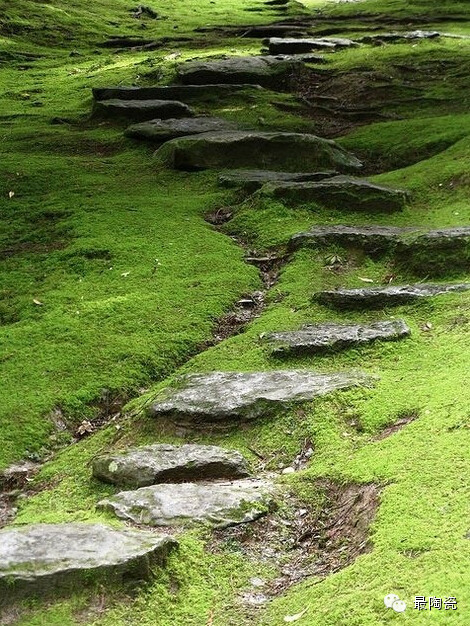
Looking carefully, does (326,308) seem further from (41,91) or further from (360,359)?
(41,91)

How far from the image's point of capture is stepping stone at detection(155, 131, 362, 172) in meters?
17.6

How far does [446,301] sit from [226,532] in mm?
5488

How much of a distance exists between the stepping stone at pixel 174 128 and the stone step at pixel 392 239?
7656mm

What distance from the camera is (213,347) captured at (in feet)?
33.7

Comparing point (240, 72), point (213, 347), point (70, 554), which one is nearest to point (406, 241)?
point (213, 347)

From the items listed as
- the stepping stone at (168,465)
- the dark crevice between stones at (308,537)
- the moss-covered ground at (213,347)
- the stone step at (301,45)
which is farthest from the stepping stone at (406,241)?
the stone step at (301,45)

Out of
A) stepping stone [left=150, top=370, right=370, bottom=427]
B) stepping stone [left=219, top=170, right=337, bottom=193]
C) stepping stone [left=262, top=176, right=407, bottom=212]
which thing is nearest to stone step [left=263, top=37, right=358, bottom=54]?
stepping stone [left=219, top=170, right=337, bottom=193]

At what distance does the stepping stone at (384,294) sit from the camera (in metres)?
10.4

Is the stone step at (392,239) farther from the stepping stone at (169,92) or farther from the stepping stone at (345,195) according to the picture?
the stepping stone at (169,92)

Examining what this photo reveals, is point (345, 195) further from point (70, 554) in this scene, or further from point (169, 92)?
point (169, 92)

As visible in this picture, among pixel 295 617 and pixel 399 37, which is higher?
pixel 399 37

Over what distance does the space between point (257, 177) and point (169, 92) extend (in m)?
9.61

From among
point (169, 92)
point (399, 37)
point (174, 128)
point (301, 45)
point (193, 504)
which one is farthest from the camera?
point (399, 37)

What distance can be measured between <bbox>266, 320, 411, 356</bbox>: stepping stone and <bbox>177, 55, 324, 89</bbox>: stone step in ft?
64.5
